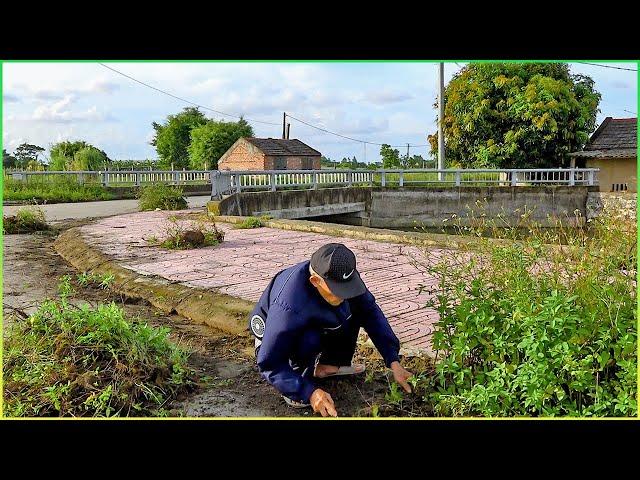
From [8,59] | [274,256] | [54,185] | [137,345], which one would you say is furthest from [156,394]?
[54,185]

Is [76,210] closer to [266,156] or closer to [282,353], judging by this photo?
[282,353]

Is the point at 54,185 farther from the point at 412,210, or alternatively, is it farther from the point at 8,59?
the point at 8,59

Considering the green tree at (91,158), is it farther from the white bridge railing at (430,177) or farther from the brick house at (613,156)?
the brick house at (613,156)

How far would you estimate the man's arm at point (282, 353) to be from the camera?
10.5 feet

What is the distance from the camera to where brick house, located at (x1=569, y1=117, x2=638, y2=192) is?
26469mm

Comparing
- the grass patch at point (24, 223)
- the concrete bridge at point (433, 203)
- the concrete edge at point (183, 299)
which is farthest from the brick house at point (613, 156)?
the concrete edge at point (183, 299)

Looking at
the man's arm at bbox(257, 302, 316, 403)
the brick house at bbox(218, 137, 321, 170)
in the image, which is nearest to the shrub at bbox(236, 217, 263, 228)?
the man's arm at bbox(257, 302, 316, 403)

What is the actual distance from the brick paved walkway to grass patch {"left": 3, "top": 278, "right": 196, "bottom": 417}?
166 centimetres

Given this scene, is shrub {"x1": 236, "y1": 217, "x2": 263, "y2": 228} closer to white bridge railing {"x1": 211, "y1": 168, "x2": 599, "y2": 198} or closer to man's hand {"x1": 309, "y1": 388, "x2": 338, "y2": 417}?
man's hand {"x1": 309, "y1": 388, "x2": 338, "y2": 417}

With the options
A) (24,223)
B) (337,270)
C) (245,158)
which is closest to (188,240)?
(24,223)

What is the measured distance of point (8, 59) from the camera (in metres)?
2.63

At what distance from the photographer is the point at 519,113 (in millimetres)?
27812

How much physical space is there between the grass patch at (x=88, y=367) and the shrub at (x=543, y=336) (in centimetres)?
158

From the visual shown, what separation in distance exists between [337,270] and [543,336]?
102cm
